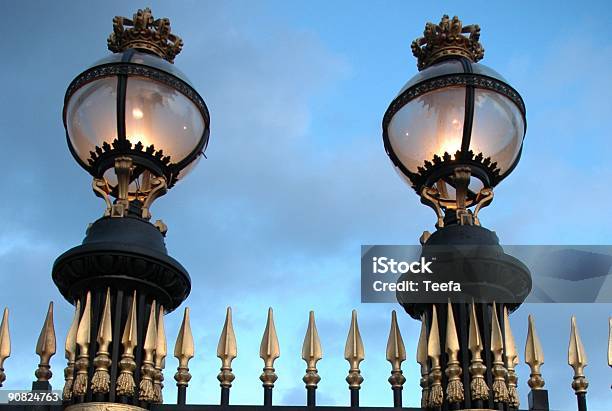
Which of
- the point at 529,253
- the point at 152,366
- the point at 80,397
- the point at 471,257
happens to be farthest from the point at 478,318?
the point at 80,397

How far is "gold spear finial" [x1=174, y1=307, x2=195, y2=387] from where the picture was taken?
25.8 ft

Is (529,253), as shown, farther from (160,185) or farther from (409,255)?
(160,185)

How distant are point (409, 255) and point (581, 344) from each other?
1668mm

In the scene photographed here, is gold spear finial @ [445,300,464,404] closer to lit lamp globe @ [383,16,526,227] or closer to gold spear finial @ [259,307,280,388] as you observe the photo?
lit lamp globe @ [383,16,526,227]

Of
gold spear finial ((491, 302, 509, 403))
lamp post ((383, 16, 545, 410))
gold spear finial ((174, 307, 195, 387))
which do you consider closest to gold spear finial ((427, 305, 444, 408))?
lamp post ((383, 16, 545, 410))

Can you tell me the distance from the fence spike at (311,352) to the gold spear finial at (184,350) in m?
0.93

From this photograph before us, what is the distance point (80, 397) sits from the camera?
754 cm

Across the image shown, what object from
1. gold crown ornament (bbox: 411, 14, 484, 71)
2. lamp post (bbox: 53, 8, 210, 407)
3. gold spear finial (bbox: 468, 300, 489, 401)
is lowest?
gold spear finial (bbox: 468, 300, 489, 401)

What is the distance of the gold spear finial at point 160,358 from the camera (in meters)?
7.91

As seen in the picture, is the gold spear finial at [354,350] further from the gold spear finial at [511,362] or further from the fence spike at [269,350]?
the gold spear finial at [511,362]

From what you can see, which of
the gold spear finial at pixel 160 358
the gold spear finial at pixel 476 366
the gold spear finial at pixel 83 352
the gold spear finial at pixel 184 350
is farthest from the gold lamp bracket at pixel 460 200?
the gold spear finial at pixel 83 352

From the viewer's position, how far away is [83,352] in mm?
7719

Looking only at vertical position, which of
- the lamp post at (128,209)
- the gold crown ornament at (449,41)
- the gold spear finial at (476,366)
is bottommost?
the gold spear finial at (476,366)

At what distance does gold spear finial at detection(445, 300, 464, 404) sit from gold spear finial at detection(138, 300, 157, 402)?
2324mm
